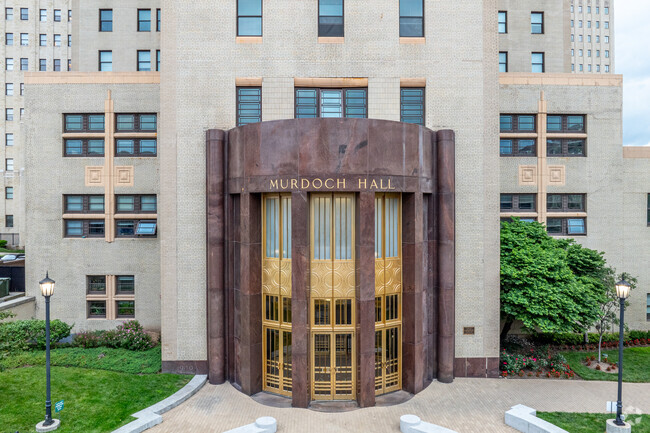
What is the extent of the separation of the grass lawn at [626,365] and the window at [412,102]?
42.0 ft

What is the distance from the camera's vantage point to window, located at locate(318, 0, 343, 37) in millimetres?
14859

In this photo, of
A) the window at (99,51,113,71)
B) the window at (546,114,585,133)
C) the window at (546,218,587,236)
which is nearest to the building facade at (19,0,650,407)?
the window at (546,114,585,133)

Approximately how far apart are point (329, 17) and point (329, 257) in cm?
984

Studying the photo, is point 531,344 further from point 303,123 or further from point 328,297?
point 303,123

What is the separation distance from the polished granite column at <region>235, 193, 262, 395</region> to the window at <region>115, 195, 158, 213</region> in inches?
351

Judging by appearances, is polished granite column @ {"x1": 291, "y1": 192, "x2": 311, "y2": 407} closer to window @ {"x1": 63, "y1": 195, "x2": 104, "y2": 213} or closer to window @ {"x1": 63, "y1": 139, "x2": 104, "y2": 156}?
window @ {"x1": 63, "y1": 195, "x2": 104, "y2": 213}

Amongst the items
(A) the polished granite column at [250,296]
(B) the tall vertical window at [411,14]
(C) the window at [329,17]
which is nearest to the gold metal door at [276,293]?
(A) the polished granite column at [250,296]

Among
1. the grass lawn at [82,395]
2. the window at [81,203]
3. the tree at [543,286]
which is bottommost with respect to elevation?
the grass lawn at [82,395]

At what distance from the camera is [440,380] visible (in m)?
14.2

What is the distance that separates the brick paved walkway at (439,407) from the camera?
36.5ft

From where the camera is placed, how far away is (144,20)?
25328 millimetres

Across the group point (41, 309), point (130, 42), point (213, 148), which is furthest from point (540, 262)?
point (130, 42)

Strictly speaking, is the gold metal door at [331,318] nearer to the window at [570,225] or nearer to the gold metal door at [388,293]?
the gold metal door at [388,293]

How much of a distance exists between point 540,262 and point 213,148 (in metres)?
14.1
